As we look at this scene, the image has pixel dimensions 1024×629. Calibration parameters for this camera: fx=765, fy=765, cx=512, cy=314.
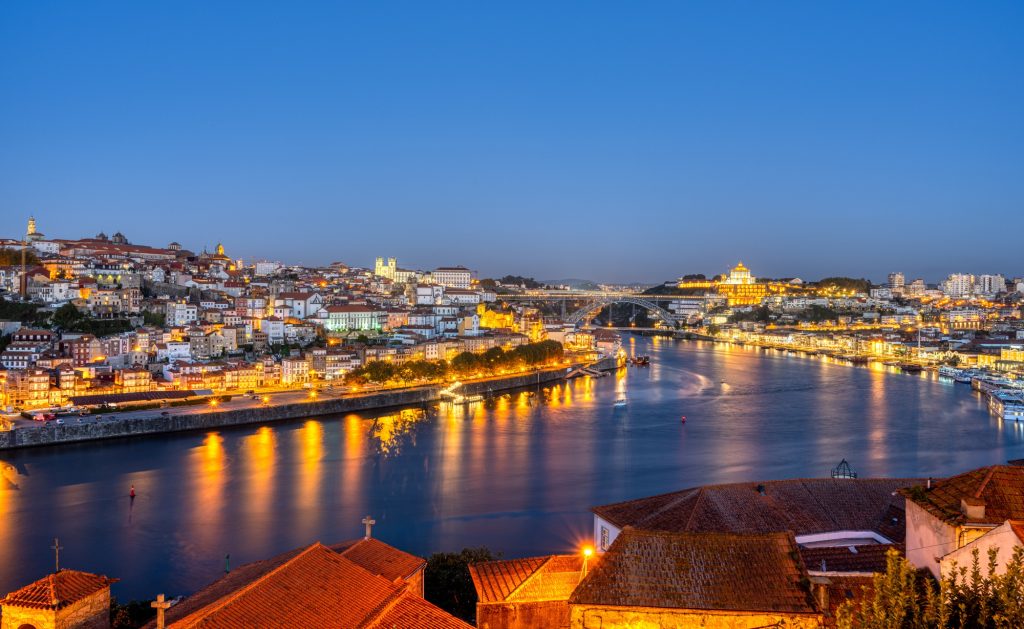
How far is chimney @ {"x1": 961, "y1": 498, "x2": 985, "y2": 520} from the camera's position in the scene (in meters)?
1.71

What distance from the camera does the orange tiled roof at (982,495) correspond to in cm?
174

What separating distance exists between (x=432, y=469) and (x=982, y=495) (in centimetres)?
559

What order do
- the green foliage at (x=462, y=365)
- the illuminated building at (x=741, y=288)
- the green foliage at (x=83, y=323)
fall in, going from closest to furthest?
1. the green foliage at (x=462, y=365)
2. the green foliage at (x=83, y=323)
3. the illuminated building at (x=741, y=288)

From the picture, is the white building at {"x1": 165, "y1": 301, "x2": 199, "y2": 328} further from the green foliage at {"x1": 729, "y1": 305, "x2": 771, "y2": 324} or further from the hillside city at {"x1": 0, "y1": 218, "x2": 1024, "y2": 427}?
the green foliage at {"x1": 729, "y1": 305, "x2": 771, "y2": 324}

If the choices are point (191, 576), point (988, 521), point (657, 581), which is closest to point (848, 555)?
point (988, 521)

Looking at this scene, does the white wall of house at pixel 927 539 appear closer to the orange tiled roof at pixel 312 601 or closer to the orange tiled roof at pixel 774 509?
the orange tiled roof at pixel 774 509

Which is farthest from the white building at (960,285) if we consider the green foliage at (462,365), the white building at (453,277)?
the green foliage at (462,365)

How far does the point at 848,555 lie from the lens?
243 centimetres

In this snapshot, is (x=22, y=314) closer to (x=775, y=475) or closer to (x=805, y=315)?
(x=775, y=475)

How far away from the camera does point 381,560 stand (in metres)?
2.50

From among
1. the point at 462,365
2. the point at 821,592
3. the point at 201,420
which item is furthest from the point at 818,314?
the point at 821,592

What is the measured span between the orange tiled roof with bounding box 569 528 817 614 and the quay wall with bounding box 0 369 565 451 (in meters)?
7.97

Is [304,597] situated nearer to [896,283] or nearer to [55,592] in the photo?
[55,592]

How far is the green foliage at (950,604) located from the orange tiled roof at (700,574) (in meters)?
0.47
